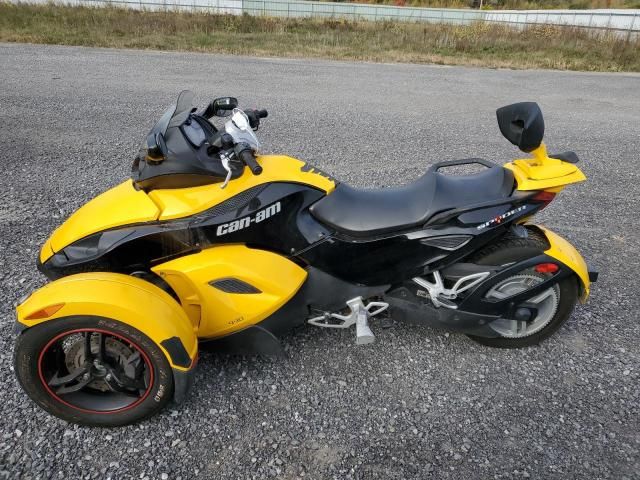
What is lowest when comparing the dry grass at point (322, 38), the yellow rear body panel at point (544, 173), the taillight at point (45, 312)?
the taillight at point (45, 312)

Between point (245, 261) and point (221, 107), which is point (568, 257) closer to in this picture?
point (245, 261)

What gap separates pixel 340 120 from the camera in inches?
280

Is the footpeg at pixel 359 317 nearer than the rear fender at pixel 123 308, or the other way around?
the rear fender at pixel 123 308

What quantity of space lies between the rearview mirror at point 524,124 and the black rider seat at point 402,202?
205 mm

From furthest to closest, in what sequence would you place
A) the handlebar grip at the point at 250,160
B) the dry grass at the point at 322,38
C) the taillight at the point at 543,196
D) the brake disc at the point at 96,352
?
the dry grass at the point at 322,38
the taillight at the point at 543,196
the brake disc at the point at 96,352
the handlebar grip at the point at 250,160

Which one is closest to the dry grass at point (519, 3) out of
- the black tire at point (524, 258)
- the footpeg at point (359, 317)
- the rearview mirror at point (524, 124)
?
the rearview mirror at point (524, 124)

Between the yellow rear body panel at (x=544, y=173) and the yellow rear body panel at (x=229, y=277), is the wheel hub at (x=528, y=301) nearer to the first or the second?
the yellow rear body panel at (x=544, y=173)

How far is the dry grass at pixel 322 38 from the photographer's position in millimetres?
12070

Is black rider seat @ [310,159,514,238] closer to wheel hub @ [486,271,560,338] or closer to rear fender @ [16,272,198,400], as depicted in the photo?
wheel hub @ [486,271,560,338]

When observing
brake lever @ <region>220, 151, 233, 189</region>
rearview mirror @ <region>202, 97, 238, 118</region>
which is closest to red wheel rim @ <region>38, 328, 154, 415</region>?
brake lever @ <region>220, 151, 233, 189</region>

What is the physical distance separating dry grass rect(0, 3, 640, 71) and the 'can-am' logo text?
10.4 metres

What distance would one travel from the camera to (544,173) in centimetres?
258

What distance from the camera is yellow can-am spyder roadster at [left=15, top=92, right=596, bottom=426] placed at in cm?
222

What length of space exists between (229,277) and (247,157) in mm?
635
